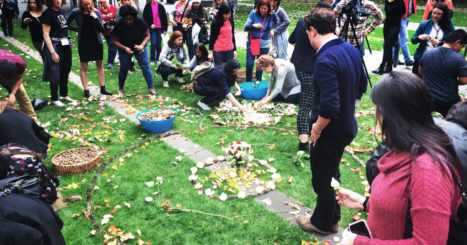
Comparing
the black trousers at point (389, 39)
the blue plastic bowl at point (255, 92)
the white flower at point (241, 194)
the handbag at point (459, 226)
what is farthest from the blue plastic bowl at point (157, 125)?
the black trousers at point (389, 39)

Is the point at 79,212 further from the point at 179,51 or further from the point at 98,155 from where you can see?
the point at 179,51

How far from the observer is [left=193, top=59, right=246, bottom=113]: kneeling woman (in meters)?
6.21

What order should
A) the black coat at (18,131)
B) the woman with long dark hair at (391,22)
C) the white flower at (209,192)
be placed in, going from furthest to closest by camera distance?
the woman with long dark hair at (391,22), the white flower at (209,192), the black coat at (18,131)

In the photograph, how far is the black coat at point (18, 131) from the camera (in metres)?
3.40

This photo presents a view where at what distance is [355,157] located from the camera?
4629 mm

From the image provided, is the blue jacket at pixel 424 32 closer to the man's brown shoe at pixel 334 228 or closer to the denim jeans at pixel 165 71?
the man's brown shoe at pixel 334 228

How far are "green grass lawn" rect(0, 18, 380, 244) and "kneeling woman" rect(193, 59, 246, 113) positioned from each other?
0.44 metres

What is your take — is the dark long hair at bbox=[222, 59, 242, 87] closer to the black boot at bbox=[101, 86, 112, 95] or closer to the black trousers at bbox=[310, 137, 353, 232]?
the black boot at bbox=[101, 86, 112, 95]

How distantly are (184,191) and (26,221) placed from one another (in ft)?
7.13

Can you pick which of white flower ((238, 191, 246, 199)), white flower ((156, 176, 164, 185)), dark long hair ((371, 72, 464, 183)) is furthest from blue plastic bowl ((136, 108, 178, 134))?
dark long hair ((371, 72, 464, 183))

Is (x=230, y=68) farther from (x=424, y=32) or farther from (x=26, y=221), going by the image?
(x=26, y=221)

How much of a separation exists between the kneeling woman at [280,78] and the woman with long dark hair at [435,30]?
2347 millimetres

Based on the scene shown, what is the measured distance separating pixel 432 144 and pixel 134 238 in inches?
110

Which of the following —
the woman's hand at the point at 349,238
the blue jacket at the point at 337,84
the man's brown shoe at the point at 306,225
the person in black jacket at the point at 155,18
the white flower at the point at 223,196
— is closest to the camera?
the woman's hand at the point at 349,238
